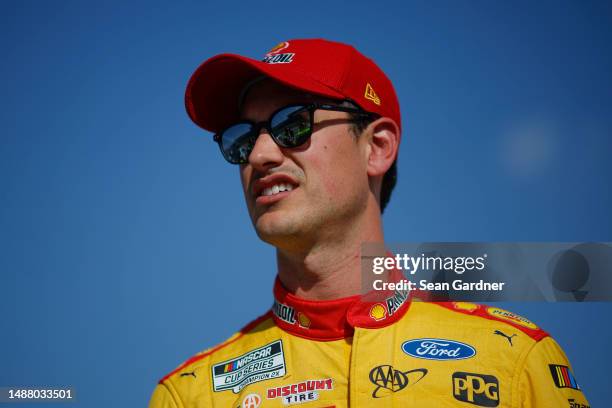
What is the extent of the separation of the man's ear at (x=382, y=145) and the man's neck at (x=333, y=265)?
1.23 feet

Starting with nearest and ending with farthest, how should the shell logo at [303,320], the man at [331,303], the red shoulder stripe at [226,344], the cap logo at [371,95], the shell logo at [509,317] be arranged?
the man at [331,303] → the shell logo at [509,317] → the shell logo at [303,320] → the cap logo at [371,95] → the red shoulder stripe at [226,344]

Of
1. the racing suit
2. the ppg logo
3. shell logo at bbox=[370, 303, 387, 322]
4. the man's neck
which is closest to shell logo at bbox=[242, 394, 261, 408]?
the racing suit

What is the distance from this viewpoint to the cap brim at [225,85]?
3.21 metres

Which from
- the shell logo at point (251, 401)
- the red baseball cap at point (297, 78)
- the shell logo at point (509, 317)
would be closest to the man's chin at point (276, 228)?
the red baseball cap at point (297, 78)

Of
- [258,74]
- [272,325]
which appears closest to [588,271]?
[272,325]

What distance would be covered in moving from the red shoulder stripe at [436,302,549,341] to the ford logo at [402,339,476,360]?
339mm

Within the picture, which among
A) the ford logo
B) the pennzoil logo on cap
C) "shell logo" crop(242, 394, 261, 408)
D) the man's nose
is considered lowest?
"shell logo" crop(242, 394, 261, 408)

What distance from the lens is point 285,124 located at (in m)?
3.26

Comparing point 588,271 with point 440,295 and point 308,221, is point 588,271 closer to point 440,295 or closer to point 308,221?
point 440,295

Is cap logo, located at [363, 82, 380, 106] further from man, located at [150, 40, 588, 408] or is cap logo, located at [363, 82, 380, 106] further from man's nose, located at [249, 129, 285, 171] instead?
man's nose, located at [249, 129, 285, 171]

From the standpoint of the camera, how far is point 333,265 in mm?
3316

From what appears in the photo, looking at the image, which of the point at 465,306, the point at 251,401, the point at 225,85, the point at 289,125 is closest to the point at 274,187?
the point at 289,125

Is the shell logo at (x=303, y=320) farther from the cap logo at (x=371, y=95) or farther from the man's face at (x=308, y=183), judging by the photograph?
the cap logo at (x=371, y=95)

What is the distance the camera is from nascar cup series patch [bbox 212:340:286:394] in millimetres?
3272
